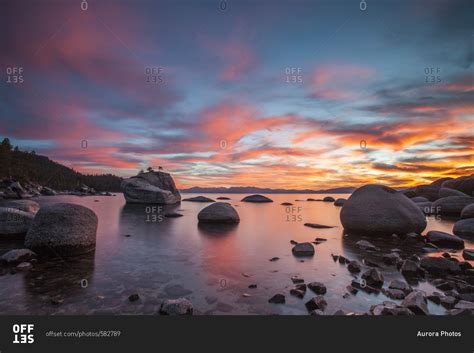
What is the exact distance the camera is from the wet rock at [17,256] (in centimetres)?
781

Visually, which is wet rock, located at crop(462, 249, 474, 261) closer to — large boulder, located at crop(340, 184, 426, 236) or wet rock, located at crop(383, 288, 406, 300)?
large boulder, located at crop(340, 184, 426, 236)

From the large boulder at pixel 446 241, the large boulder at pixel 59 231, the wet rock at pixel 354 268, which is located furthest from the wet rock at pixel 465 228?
the large boulder at pixel 59 231

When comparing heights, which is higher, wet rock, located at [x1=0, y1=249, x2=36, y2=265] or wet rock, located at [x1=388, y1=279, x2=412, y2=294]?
wet rock, located at [x1=0, y1=249, x2=36, y2=265]

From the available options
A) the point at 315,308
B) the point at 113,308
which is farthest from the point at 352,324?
the point at 113,308

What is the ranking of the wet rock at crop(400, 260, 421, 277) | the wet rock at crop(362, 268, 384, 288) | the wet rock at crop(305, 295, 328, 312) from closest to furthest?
1. the wet rock at crop(305, 295, 328, 312)
2. the wet rock at crop(362, 268, 384, 288)
3. the wet rock at crop(400, 260, 421, 277)

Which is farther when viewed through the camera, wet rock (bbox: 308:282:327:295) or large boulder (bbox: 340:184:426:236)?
large boulder (bbox: 340:184:426:236)

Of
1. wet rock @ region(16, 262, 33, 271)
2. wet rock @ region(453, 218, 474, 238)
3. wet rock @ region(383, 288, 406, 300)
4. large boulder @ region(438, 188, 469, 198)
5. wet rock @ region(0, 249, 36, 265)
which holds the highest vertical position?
large boulder @ region(438, 188, 469, 198)

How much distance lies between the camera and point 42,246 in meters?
8.62

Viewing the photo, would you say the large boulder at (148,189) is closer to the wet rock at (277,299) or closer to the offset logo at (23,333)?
the offset logo at (23,333)

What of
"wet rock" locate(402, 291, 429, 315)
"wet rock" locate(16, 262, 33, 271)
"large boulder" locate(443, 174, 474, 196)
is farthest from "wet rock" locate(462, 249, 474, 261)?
"large boulder" locate(443, 174, 474, 196)

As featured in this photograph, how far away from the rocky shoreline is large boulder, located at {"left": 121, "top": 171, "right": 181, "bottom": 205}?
25801 millimetres

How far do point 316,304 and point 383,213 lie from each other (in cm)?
1037

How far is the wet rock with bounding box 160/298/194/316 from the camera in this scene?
16.5ft

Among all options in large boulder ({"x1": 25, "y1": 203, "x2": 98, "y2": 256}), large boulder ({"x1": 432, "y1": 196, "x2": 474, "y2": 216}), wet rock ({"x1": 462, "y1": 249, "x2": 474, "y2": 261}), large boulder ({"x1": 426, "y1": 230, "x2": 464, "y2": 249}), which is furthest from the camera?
large boulder ({"x1": 432, "y1": 196, "x2": 474, "y2": 216})
